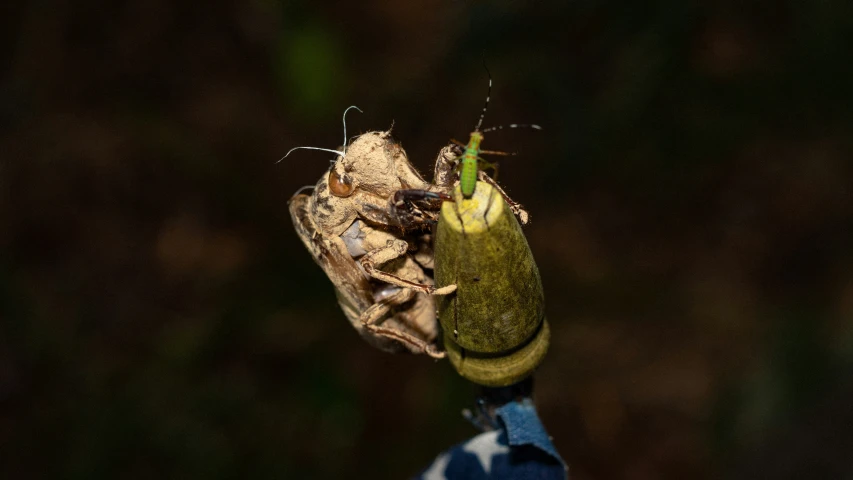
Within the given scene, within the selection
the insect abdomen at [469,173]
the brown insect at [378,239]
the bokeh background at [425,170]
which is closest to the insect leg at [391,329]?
the brown insect at [378,239]

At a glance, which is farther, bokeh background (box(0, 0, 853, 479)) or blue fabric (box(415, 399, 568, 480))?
bokeh background (box(0, 0, 853, 479))

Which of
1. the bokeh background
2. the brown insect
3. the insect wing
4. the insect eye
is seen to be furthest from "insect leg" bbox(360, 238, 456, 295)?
the bokeh background

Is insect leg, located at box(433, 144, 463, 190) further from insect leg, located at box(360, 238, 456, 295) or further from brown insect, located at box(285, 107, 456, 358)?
insect leg, located at box(360, 238, 456, 295)

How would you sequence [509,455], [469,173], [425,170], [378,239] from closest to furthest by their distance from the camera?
[469,173]
[509,455]
[378,239]
[425,170]

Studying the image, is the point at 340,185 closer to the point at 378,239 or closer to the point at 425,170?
the point at 378,239

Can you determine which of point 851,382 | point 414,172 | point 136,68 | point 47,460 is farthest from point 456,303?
point 136,68

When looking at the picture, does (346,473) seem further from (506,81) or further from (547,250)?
(506,81)

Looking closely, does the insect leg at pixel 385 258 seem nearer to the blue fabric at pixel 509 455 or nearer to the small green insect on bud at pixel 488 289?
the small green insect on bud at pixel 488 289

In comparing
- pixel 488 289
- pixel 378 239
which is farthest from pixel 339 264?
pixel 488 289
